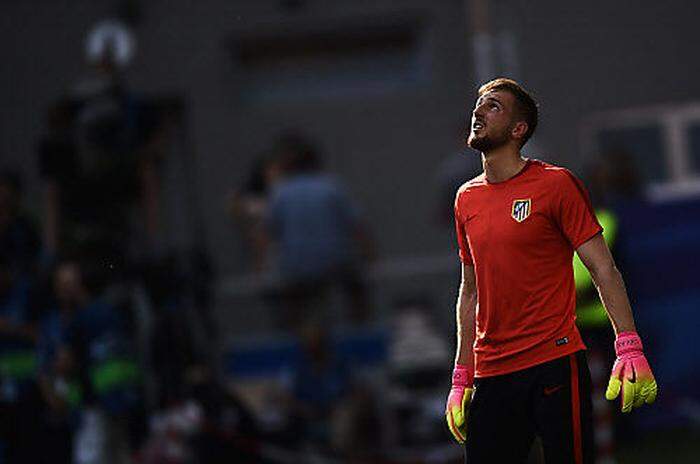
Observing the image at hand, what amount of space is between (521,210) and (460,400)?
2.55 ft

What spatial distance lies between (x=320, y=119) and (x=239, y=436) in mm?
5681

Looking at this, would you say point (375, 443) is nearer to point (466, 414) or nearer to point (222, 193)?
point (222, 193)

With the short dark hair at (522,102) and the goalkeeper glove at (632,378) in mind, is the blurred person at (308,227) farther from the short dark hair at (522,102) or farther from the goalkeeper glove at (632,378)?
the goalkeeper glove at (632,378)

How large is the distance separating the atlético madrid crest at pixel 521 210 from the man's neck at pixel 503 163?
12 cm

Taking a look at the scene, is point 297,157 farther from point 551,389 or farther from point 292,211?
point 551,389

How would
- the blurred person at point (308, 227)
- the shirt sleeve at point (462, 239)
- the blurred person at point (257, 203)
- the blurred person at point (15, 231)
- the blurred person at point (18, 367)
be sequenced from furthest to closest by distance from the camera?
1. the blurred person at point (257, 203)
2. the blurred person at point (308, 227)
3. the blurred person at point (15, 231)
4. the blurred person at point (18, 367)
5. the shirt sleeve at point (462, 239)

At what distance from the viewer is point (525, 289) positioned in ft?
18.4

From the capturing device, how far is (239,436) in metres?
10.5

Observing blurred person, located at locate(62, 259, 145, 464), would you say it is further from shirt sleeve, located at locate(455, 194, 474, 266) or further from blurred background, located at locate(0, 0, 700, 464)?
shirt sleeve, located at locate(455, 194, 474, 266)

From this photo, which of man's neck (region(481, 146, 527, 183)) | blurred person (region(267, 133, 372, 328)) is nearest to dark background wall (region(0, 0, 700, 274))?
blurred person (region(267, 133, 372, 328))

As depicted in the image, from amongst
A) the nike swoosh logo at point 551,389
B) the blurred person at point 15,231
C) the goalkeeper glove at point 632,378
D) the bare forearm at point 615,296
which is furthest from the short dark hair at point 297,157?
the goalkeeper glove at point 632,378

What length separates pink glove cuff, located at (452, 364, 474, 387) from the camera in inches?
235

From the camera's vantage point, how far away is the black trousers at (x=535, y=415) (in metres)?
5.64

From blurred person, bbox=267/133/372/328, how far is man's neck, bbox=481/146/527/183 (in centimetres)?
653
